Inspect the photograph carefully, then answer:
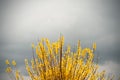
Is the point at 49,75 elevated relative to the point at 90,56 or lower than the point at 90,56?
lower

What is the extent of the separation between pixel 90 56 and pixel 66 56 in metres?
0.42

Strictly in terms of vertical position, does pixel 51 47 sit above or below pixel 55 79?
above

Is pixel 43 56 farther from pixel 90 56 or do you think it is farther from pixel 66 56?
pixel 90 56

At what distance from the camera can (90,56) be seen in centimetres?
462

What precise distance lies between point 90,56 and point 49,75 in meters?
0.76

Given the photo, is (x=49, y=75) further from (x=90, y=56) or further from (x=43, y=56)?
(x=90, y=56)

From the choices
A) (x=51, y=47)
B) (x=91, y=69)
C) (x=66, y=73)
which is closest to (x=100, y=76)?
(x=91, y=69)

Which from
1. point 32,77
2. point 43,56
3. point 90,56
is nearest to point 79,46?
point 90,56

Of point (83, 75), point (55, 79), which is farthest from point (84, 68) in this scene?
point (55, 79)

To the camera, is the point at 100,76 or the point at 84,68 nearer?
the point at 84,68

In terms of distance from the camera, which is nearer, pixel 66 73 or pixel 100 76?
pixel 66 73

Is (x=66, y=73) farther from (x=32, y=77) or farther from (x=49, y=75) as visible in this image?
(x=32, y=77)

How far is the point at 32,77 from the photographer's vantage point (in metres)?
4.75

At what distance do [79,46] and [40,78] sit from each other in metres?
0.86
